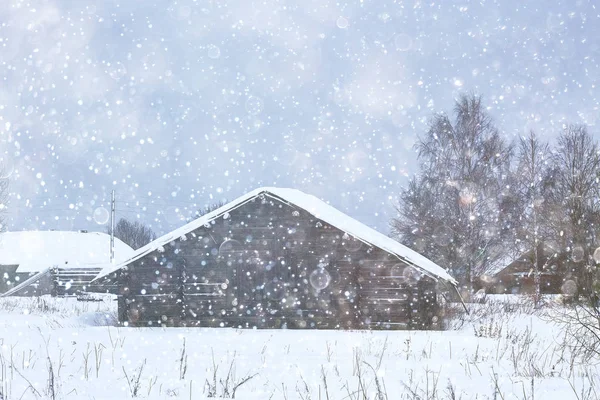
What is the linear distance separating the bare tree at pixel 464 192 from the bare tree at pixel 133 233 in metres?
61.4

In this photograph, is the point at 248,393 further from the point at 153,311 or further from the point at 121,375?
the point at 153,311

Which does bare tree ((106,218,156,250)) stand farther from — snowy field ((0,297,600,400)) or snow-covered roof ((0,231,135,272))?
snowy field ((0,297,600,400))

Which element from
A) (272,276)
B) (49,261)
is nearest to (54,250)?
(49,261)

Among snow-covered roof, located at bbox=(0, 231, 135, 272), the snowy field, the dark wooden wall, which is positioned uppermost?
snow-covered roof, located at bbox=(0, 231, 135, 272)

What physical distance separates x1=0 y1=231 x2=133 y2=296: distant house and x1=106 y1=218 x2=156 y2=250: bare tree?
31.3 metres

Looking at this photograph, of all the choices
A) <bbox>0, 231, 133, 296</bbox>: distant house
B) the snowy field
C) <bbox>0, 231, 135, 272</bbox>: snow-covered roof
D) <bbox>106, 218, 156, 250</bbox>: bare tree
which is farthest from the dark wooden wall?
<bbox>106, 218, 156, 250</bbox>: bare tree

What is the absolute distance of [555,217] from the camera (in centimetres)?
2564

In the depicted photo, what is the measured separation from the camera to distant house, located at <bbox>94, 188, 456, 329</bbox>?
17.4 meters

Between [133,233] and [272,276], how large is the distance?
223 ft

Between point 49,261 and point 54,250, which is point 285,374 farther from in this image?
point 54,250

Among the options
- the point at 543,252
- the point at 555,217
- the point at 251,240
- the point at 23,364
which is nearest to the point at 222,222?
the point at 251,240

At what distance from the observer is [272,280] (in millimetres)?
17844

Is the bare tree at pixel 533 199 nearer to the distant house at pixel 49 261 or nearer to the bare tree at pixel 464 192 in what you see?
the bare tree at pixel 464 192

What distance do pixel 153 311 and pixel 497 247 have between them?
15135mm
